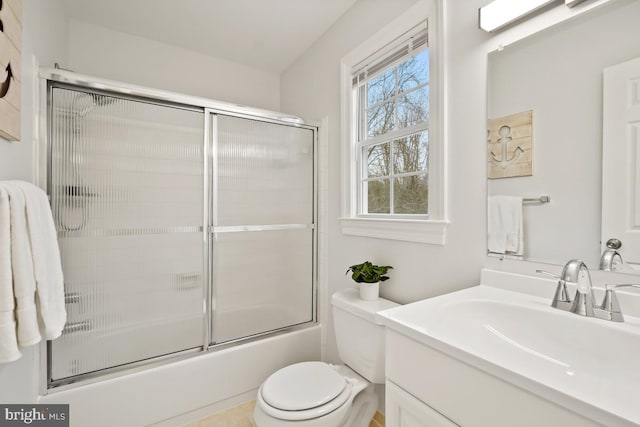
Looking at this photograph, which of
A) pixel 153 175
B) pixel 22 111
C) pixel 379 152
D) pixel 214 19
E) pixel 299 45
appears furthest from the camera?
pixel 299 45

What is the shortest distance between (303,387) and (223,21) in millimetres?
2316

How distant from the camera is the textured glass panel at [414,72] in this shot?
1522 millimetres

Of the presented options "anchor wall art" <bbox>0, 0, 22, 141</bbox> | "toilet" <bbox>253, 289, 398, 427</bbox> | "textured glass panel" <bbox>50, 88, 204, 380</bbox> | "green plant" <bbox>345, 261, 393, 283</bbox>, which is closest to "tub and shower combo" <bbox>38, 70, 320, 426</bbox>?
"textured glass panel" <bbox>50, 88, 204, 380</bbox>

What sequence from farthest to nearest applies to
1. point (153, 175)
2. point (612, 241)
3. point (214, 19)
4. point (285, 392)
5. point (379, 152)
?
point (214, 19) < point (379, 152) < point (153, 175) < point (285, 392) < point (612, 241)

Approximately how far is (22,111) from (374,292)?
69.0 inches

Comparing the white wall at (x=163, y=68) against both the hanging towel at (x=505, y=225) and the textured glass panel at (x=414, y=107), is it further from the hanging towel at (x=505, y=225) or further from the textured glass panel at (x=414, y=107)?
the hanging towel at (x=505, y=225)

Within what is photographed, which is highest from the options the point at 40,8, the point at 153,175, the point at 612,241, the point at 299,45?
the point at 299,45

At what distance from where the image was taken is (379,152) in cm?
180

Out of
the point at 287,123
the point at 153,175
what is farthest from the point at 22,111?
the point at 287,123

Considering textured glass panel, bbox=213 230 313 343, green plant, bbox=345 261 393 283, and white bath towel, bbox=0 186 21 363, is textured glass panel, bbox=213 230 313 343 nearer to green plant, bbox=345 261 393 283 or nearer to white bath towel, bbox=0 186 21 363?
green plant, bbox=345 261 393 283

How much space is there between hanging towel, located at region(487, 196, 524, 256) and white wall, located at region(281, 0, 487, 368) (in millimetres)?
40

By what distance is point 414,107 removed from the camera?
1.57 metres

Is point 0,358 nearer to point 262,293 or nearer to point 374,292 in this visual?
point 262,293

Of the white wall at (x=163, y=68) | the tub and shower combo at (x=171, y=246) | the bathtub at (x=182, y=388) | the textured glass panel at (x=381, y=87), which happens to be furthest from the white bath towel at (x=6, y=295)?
the textured glass panel at (x=381, y=87)
